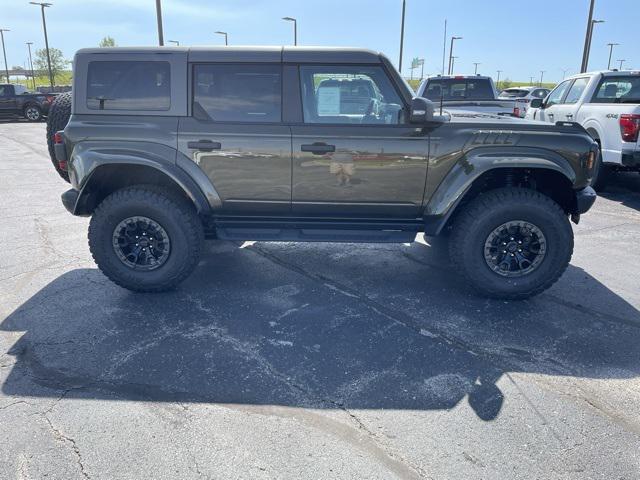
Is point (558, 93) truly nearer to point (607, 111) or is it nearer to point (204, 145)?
point (607, 111)

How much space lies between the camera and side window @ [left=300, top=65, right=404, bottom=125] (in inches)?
156

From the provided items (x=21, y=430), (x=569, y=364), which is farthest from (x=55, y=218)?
(x=569, y=364)

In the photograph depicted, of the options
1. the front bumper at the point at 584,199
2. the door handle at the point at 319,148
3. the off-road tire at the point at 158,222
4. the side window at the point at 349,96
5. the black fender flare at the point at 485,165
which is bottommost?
the off-road tire at the point at 158,222

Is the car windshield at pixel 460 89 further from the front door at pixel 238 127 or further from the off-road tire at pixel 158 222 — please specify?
the off-road tire at pixel 158 222

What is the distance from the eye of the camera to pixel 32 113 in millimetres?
22219

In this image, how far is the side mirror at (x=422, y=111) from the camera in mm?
3725

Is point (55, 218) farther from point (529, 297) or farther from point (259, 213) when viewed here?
point (529, 297)

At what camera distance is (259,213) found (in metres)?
4.25

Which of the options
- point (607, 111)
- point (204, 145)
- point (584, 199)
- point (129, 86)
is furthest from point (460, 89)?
point (129, 86)

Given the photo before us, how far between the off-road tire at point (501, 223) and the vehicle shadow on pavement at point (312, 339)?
0.57 ft

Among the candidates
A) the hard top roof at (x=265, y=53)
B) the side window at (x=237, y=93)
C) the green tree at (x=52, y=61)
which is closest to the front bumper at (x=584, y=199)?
the hard top roof at (x=265, y=53)

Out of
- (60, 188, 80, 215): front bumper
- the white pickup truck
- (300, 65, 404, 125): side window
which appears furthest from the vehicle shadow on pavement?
the white pickup truck

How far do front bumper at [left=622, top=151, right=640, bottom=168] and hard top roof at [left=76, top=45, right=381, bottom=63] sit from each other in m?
5.29

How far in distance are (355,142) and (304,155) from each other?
1.40 feet
